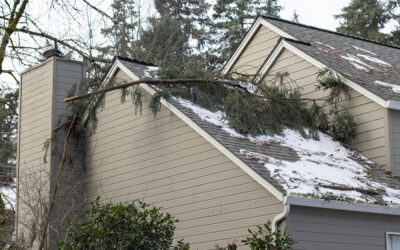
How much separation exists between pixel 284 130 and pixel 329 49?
379 centimetres

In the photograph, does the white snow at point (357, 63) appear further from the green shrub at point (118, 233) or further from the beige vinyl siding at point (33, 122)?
the green shrub at point (118, 233)

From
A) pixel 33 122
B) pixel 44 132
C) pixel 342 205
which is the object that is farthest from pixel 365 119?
pixel 33 122

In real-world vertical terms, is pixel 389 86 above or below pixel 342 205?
above

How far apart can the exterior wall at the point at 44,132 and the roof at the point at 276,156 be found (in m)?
3.17

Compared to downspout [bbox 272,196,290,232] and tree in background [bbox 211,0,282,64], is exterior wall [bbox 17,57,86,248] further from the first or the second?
tree in background [bbox 211,0,282,64]

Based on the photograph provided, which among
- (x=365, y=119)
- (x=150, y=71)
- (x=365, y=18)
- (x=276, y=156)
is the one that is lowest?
(x=276, y=156)

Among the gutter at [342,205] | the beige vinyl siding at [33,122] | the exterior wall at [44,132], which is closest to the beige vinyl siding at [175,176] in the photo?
the gutter at [342,205]

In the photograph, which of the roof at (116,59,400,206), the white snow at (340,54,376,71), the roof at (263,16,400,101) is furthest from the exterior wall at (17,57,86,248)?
the white snow at (340,54,376,71)

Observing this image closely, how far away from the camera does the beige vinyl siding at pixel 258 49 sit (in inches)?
682

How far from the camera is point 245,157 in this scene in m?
11.6

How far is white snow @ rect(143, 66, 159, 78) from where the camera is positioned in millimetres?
14356

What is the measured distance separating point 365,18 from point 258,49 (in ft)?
63.5

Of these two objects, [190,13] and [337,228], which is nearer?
[337,228]

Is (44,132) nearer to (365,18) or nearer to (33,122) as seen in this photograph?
(33,122)
